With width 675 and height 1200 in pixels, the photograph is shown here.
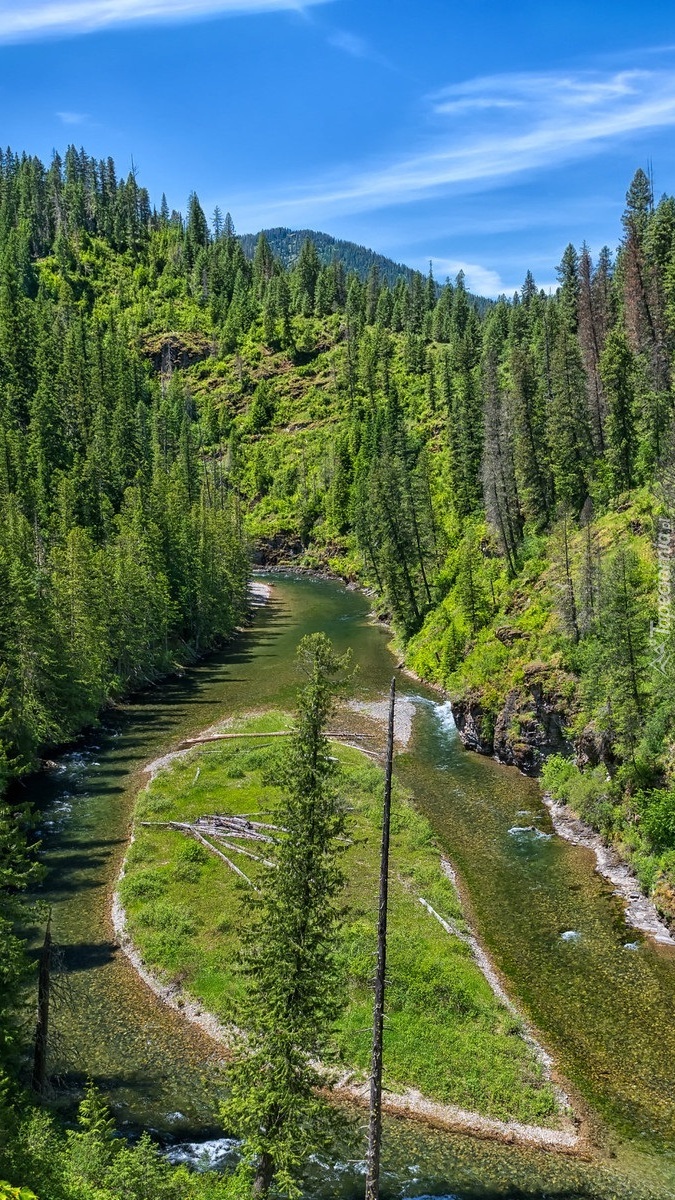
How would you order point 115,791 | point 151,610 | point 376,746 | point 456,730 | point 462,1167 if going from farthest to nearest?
1. point 151,610
2. point 456,730
3. point 376,746
4. point 115,791
5. point 462,1167

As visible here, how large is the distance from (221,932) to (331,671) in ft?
63.9

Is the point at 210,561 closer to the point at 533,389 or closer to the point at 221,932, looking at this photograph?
the point at 533,389

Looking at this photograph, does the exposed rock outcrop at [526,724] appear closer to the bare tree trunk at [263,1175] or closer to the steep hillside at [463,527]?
the steep hillside at [463,527]

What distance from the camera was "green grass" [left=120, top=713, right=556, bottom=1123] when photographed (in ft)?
90.0

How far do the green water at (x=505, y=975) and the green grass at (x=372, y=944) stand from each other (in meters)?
1.45

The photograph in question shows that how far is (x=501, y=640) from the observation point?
226 feet

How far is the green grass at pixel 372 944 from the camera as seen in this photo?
90.0 ft

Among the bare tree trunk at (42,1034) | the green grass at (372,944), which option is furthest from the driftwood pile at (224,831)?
the bare tree trunk at (42,1034)

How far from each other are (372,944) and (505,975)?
5.68 meters

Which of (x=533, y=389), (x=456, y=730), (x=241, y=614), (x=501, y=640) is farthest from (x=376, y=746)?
(x=241, y=614)

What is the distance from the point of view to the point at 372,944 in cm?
3406

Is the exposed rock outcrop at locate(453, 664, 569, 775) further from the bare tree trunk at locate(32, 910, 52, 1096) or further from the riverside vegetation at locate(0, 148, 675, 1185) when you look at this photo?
the bare tree trunk at locate(32, 910, 52, 1096)

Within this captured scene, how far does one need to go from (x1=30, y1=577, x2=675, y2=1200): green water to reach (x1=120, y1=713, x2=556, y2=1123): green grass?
145cm

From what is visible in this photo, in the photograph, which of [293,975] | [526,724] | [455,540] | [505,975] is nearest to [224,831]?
[505,975]
